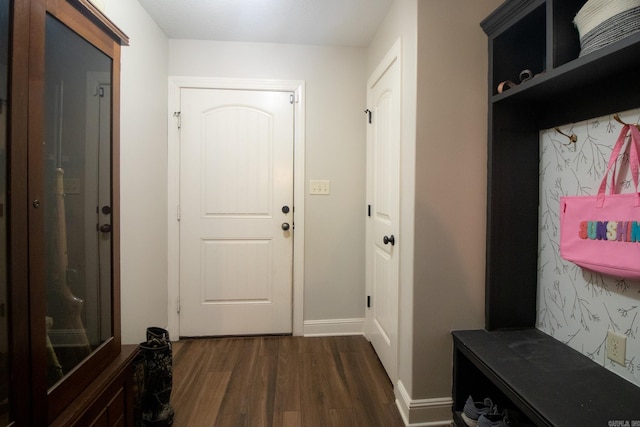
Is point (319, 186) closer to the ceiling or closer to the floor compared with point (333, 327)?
closer to the ceiling

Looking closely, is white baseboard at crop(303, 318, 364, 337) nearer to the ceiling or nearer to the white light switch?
the white light switch

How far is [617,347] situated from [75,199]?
2.02 metres

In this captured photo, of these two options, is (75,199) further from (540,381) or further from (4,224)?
(540,381)

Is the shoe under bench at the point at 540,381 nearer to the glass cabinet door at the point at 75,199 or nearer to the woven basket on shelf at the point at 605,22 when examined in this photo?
the woven basket on shelf at the point at 605,22

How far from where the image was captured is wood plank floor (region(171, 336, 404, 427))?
1585 millimetres

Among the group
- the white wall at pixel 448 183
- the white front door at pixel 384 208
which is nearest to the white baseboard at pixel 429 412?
the white wall at pixel 448 183

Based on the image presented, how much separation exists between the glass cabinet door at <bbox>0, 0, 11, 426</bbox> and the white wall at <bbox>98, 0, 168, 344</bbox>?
3.39 ft

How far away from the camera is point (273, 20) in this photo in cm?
207

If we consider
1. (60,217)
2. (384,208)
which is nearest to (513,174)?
(384,208)

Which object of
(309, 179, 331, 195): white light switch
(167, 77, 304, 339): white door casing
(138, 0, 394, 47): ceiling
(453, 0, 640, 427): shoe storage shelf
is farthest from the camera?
(309, 179, 331, 195): white light switch

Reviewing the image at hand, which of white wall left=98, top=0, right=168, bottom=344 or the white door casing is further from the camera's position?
the white door casing

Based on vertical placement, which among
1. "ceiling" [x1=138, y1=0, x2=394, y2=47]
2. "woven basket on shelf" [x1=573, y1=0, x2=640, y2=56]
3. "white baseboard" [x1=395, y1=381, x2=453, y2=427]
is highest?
"ceiling" [x1=138, y1=0, x2=394, y2=47]

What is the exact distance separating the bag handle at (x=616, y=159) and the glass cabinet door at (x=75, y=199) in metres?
1.85

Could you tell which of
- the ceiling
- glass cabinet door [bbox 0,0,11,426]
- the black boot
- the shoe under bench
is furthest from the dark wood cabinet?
the shoe under bench
